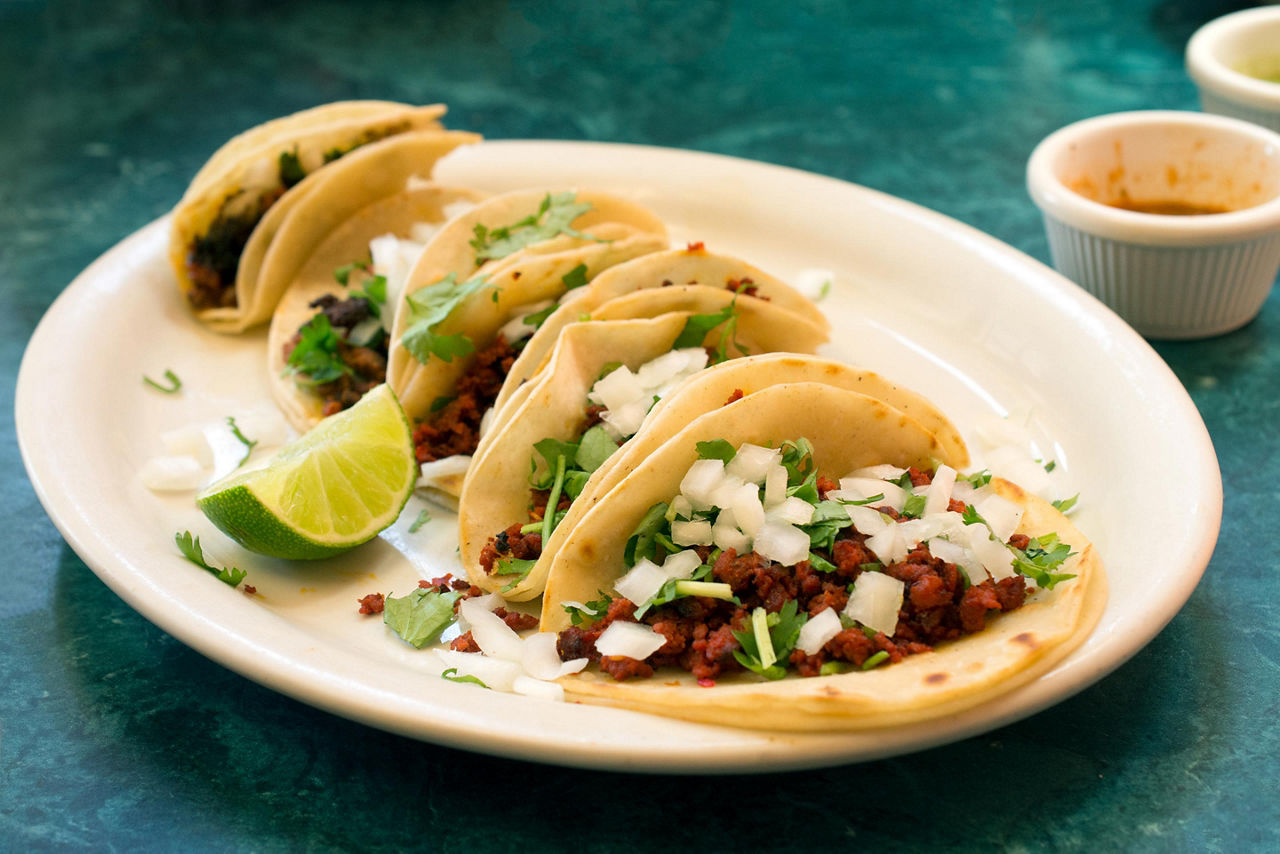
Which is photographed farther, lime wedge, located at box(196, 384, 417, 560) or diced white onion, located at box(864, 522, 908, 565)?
lime wedge, located at box(196, 384, 417, 560)

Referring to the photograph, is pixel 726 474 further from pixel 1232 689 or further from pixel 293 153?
pixel 293 153

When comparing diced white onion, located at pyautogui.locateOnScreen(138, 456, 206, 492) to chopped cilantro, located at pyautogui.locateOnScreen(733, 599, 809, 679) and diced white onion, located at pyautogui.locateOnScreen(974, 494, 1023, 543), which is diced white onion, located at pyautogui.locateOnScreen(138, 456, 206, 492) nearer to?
chopped cilantro, located at pyautogui.locateOnScreen(733, 599, 809, 679)

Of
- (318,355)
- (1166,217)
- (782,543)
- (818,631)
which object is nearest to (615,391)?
(782,543)

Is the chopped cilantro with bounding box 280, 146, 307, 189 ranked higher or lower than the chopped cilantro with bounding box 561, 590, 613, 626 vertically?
higher

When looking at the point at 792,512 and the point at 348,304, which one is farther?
the point at 348,304

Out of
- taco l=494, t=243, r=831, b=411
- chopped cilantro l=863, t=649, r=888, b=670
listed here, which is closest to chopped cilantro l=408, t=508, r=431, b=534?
taco l=494, t=243, r=831, b=411

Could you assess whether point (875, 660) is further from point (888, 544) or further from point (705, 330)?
point (705, 330)

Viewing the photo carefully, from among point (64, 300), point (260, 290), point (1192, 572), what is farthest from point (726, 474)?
point (64, 300)

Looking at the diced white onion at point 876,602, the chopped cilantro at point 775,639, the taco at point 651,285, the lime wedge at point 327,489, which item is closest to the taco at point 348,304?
the lime wedge at point 327,489
